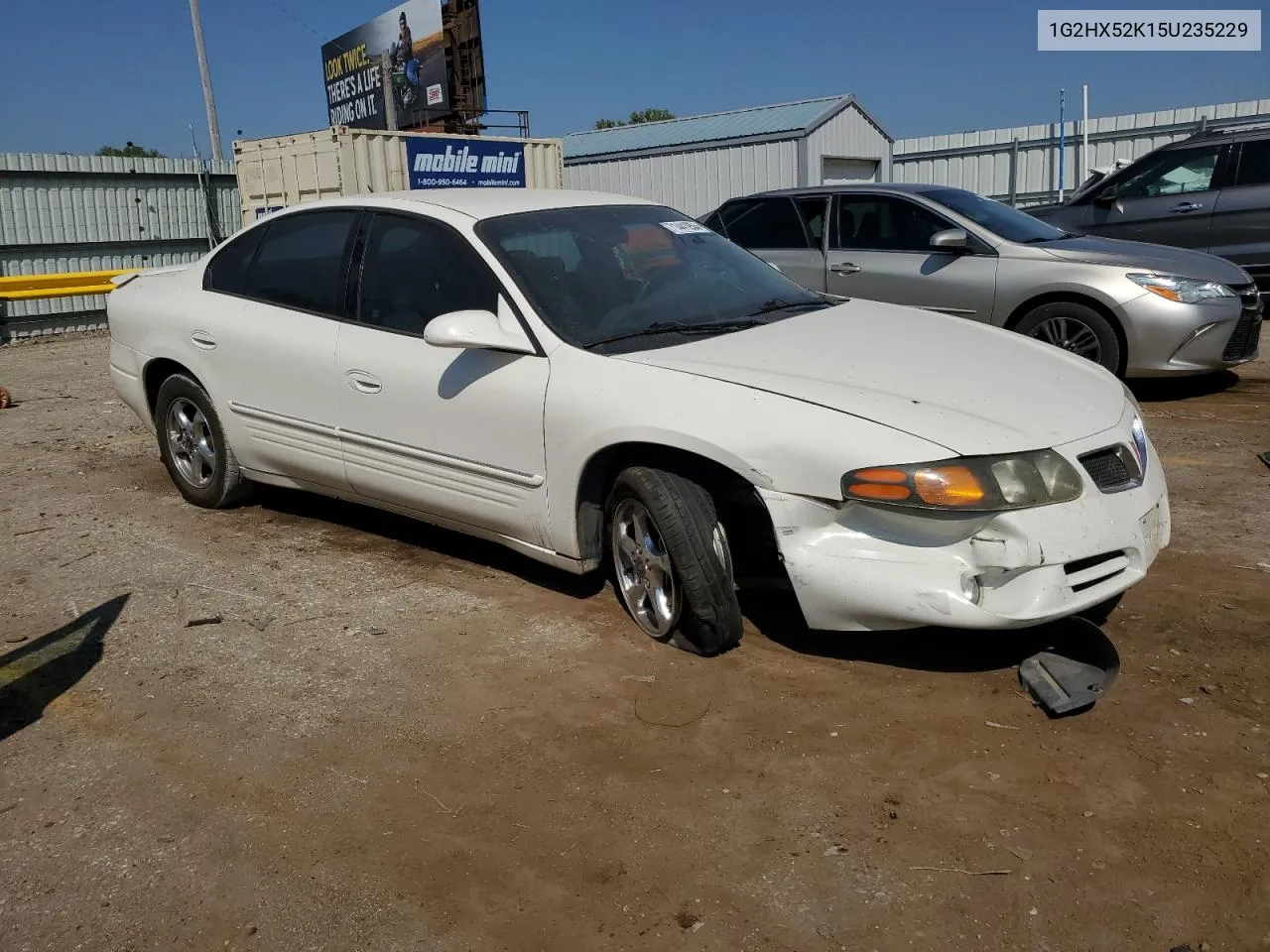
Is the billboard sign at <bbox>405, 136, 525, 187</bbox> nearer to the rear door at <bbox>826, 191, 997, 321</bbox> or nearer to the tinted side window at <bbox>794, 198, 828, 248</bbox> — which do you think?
the tinted side window at <bbox>794, 198, 828, 248</bbox>

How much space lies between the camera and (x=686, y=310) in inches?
172

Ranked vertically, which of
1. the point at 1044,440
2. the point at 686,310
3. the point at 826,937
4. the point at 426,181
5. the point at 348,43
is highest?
the point at 348,43

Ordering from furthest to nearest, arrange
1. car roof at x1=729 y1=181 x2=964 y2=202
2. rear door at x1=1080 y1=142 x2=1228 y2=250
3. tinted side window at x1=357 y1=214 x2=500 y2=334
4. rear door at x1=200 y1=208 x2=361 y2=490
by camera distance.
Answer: rear door at x1=1080 y1=142 x2=1228 y2=250 → car roof at x1=729 y1=181 x2=964 y2=202 → rear door at x1=200 y1=208 x2=361 y2=490 → tinted side window at x1=357 y1=214 x2=500 y2=334

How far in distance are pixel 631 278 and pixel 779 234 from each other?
461cm

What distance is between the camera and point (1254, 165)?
10.4 m

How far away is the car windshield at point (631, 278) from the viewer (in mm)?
4164

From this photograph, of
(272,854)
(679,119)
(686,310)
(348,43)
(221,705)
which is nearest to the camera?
(272,854)

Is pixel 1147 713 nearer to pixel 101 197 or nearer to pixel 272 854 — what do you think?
pixel 272 854

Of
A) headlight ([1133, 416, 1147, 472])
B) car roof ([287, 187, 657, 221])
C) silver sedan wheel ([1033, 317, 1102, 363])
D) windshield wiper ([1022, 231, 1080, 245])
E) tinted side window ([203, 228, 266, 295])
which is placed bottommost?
silver sedan wheel ([1033, 317, 1102, 363])

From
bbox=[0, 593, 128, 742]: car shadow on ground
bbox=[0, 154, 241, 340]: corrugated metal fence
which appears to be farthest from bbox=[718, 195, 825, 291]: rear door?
bbox=[0, 154, 241, 340]: corrugated metal fence

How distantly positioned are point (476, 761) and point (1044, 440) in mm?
1920

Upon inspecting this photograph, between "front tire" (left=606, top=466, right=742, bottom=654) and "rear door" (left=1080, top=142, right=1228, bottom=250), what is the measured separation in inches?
328

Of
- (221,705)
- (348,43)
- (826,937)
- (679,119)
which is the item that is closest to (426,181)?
(679,119)

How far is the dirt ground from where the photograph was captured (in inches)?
100.0
